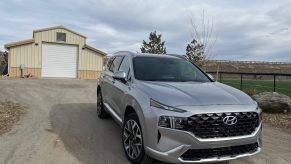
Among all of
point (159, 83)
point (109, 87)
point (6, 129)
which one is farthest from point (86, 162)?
point (6, 129)

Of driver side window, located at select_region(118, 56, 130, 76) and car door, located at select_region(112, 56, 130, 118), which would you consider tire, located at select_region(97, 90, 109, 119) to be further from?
driver side window, located at select_region(118, 56, 130, 76)

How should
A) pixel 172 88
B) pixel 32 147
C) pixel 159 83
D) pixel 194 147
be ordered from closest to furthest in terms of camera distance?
pixel 194 147 → pixel 172 88 → pixel 159 83 → pixel 32 147

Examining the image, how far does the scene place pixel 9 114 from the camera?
916 centimetres

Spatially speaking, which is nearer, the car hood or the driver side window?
the car hood

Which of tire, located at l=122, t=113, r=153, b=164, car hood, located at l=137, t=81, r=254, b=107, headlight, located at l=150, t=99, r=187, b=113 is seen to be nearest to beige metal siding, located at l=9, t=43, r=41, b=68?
tire, located at l=122, t=113, r=153, b=164

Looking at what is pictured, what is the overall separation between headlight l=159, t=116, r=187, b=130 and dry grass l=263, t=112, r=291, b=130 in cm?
518

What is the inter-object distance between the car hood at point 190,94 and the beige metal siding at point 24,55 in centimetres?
2153

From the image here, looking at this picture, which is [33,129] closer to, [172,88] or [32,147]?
[32,147]

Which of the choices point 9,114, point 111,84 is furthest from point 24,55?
point 111,84

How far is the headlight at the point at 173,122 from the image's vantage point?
14.6 ft

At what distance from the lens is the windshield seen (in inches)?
239

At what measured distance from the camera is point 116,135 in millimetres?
7207

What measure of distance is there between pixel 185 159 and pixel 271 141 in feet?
11.3

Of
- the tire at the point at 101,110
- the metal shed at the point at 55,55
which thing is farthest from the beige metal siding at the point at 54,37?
the tire at the point at 101,110
